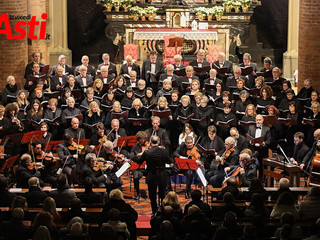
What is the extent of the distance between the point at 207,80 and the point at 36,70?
3833 millimetres

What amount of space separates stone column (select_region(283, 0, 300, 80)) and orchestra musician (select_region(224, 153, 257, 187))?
1121 cm

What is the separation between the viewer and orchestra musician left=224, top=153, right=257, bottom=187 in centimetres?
1328

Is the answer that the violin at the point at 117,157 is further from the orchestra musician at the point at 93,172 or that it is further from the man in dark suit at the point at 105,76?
the man in dark suit at the point at 105,76

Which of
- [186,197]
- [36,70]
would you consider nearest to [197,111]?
[186,197]

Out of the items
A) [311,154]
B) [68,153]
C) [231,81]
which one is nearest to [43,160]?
[68,153]

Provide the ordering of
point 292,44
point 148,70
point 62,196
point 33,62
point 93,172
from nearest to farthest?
point 62,196, point 93,172, point 33,62, point 148,70, point 292,44

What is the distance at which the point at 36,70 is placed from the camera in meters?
17.1

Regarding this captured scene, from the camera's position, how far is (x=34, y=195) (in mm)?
11438

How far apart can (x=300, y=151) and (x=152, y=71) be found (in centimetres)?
491

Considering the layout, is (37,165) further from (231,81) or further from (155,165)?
(231,81)

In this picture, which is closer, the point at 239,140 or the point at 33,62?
the point at 239,140

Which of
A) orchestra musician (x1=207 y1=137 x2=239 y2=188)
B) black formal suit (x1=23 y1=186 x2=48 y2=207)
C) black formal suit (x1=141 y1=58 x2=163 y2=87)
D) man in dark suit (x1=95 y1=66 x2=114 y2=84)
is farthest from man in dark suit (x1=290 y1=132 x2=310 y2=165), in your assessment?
black formal suit (x1=23 y1=186 x2=48 y2=207)

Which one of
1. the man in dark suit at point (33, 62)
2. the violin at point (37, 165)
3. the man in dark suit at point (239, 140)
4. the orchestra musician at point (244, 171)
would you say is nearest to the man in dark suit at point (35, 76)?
the man in dark suit at point (33, 62)

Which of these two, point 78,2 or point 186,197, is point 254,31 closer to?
point 78,2
